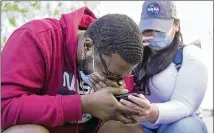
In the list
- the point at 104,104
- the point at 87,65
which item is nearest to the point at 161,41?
the point at 87,65

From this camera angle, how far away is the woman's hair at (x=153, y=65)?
1814 mm

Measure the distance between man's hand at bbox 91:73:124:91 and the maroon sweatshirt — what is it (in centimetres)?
11

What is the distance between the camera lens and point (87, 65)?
1432 mm

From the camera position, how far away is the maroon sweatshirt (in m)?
1.28

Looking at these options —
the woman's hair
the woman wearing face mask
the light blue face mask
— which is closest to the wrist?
the woman wearing face mask

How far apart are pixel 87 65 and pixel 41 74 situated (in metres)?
Result: 0.19

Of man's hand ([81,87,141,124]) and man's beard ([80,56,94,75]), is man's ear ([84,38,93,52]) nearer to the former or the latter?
man's beard ([80,56,94,75])

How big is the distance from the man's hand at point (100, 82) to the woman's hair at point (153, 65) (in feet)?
1.50

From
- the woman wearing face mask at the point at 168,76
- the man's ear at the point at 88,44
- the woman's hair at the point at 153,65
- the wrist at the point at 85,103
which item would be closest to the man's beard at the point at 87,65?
the man's ear at the point at 88,44

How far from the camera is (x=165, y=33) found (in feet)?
6.12

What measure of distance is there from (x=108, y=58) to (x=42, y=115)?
12.9 inches

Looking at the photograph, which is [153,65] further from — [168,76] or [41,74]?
[41,74]

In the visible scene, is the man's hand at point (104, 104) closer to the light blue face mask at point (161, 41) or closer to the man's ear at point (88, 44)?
the man's ear at point (88, 44)

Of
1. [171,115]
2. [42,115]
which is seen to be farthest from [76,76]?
[171,115]
